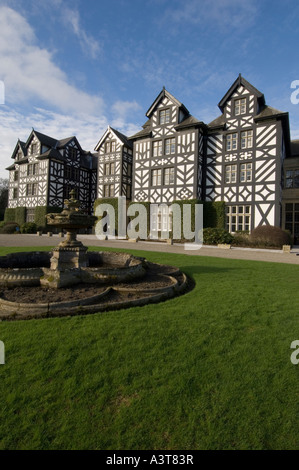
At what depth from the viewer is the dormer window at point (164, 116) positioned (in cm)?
2388

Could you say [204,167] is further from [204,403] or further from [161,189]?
[204,403]

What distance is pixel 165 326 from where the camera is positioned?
3.76 meters

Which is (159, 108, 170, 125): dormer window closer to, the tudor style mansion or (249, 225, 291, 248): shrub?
the tudor style mansion

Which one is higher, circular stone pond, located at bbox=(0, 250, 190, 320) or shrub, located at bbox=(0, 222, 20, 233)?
shrub, located at bbox=(0, 222, 20, 233)

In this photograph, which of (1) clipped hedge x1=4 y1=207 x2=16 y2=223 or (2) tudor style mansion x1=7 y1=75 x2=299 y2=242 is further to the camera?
(1) clipped hedge x1=4 y1=207 x2=16 y2=223

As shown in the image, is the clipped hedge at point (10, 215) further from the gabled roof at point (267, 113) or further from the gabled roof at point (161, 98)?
the gabled roof at point (267, 113)

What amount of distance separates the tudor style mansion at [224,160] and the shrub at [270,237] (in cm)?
226

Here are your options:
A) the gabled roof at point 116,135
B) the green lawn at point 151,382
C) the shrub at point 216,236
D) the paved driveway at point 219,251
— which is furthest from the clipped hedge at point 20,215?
the green lawn at point 151,382

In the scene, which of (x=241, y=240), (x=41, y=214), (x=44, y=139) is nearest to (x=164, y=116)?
(x=241, y=240)

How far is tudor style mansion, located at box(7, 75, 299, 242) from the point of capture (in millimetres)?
20359

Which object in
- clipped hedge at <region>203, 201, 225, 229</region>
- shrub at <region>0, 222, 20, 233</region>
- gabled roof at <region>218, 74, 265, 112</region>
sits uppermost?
gabled roof at <region>218, 74, 265, 112</region>

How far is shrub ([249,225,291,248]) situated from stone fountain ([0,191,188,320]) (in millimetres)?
12706

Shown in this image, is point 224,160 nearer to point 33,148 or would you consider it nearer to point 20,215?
point 33,148

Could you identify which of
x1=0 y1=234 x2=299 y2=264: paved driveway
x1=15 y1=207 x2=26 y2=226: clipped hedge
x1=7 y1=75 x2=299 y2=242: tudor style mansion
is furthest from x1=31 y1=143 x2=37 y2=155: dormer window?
x1=0 y1=234 x2=299 y2=264: paved driveway
